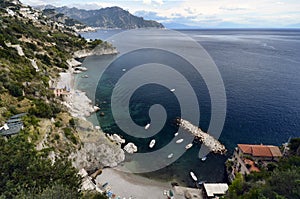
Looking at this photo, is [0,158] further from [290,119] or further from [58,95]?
[290,119]

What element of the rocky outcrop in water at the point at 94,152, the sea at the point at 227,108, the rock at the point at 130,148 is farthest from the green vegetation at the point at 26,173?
the rock at the point at 130,148

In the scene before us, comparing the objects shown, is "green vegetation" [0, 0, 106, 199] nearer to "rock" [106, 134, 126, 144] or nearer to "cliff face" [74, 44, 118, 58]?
"rock" [106, 134, 126, 144]

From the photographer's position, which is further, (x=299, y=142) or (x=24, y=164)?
(x=299, y=142)

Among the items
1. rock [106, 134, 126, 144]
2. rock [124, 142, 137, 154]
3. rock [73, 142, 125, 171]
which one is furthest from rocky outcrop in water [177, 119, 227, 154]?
rock [73, 142, 125, 171]

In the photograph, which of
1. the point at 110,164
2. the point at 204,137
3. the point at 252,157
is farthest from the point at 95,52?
the point at 252,157

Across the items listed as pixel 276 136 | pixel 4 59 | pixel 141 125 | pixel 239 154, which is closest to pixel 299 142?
pixel 239 154

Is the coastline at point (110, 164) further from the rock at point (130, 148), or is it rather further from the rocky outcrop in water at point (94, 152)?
the rock at point (130, 148)
